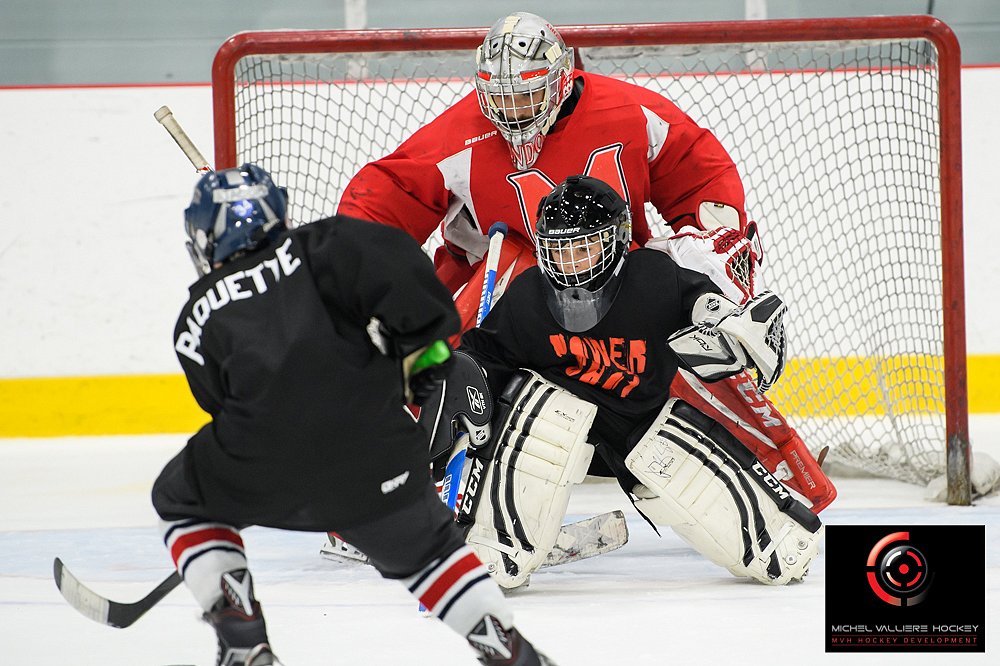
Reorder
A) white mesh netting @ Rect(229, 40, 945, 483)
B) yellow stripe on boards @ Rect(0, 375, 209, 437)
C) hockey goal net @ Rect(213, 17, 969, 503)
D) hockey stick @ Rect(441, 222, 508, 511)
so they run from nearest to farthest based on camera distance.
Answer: hockey stick @ Rect(441, 222, 508, 511)
hockey goal net @ Rect(213, 17, 969, 503)
white mesh netting @ Rect(229, 40, 945, 483)
yellow stripe on boards @ Rect(0, 375, 209, 437)

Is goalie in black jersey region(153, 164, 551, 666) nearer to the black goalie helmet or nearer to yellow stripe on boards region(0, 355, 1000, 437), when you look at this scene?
the black goalie helmet

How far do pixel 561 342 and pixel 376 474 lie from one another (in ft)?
3.34

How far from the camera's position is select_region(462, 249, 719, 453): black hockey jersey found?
2445 mm

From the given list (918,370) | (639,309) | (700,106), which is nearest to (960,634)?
Answer: (639,309)

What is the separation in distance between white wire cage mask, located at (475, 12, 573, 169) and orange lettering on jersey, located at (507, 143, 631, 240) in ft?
0.29

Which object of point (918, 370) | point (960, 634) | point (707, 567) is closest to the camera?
point (960, 634)

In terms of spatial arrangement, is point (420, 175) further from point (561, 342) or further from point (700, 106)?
point (700, 106)

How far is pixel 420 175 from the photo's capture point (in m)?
2.92

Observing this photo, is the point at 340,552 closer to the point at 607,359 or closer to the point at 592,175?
the point at 607,359

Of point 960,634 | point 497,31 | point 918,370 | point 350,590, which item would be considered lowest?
point 918,370

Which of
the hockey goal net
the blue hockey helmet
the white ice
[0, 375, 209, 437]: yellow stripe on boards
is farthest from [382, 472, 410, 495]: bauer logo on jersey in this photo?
[0, 375, 209, 437]: yellow stripe on boards

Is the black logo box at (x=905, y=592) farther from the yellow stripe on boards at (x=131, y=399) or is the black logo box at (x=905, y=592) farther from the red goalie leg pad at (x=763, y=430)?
the yellow stripe on boards at (x=131, y=399)

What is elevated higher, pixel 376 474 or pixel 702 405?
pixel 376 474

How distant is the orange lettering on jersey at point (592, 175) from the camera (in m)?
2.80
